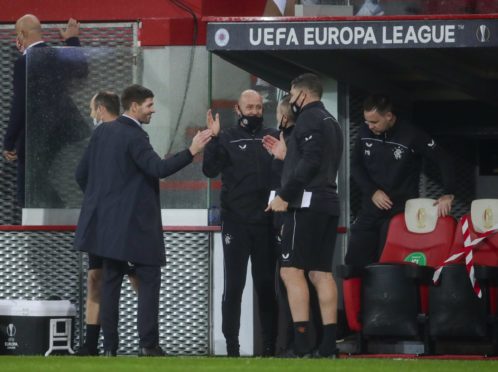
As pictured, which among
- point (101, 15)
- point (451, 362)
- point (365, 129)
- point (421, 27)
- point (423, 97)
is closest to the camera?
point (451, 362)

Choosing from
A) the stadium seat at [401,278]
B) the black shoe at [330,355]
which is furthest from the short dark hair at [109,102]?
the black shoe at [330,355]

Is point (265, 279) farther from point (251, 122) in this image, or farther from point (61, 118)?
point (61, 118)

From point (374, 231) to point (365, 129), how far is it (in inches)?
32.2

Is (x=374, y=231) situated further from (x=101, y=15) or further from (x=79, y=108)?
(x=101, y=15)

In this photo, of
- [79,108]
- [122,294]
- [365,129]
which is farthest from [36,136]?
[365,129]

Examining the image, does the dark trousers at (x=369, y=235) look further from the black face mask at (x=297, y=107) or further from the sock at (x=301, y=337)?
the sock at (x=301, y=337)

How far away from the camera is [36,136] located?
51.5 feet

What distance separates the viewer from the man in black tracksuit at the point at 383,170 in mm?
14883

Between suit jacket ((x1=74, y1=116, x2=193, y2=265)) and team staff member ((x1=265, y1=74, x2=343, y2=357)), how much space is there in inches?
31.7

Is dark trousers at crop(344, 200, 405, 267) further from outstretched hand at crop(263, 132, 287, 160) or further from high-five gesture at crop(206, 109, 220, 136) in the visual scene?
high-five gesture at crop(206, 109, 220, 136)

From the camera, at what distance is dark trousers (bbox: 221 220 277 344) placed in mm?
14523

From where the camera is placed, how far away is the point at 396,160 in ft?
49.2

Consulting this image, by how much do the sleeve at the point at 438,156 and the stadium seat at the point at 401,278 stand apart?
0.22 m

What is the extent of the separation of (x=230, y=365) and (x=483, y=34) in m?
3.29
